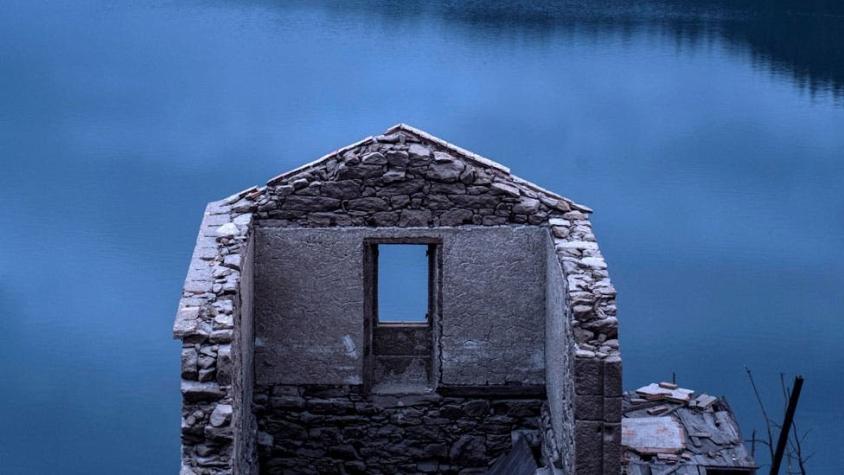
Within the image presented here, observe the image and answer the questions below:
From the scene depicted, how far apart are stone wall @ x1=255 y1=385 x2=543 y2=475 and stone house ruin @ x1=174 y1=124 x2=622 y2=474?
13mm

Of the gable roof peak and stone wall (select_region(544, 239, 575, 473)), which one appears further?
the gable roof peak

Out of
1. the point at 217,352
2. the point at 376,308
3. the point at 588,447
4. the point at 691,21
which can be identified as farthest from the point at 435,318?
the point at 691,21

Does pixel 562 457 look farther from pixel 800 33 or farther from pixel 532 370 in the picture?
pixel 800 33

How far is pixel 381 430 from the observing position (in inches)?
492

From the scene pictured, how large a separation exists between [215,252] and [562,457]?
3423mm

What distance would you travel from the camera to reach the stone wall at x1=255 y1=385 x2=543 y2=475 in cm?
1234

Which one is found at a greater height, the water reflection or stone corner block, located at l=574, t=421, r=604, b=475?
the water reflection

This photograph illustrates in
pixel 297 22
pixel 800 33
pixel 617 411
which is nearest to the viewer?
pixel 617 411

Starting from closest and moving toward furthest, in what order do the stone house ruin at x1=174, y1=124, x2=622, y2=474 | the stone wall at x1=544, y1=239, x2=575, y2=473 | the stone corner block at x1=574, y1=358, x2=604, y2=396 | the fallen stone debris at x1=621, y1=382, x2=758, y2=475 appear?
the stone corner block at x1=574, y1=358, x2=604, y2=396
the stone wall at x1=544, y1=239, x2=575, y2=473
the fallen stone debris at x1=621, y1=382, x2=758, y2=475
the stone house ruin at x1=174, y1=124, x2=622, y2=474

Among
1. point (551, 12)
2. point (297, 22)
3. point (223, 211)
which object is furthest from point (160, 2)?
point (223, 211)

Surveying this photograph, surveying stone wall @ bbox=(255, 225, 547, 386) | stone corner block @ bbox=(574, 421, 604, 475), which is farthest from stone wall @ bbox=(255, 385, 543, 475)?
stone corner block @ bbox=(574, 421, 604, 475)

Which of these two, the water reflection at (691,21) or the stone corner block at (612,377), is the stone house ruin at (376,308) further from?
the water reflection at (691,21)

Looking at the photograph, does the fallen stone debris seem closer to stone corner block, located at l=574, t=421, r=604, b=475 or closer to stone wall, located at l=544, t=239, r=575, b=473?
stone wall, located at l=544, t=239, r=575, b=473

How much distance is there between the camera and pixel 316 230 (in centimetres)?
1191
